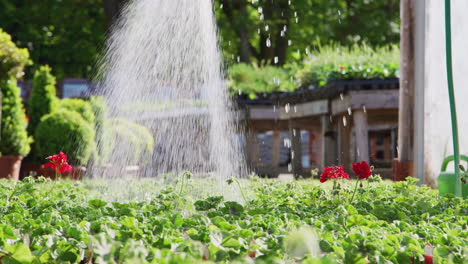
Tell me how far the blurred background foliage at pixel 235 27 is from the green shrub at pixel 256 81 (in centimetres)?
415

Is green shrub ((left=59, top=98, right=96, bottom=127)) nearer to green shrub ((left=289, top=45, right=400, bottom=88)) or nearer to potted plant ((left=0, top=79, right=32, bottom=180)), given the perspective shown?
potted plant ((left=0, top=79, right=32, bottom=180))

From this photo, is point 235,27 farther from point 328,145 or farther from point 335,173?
point 335,173

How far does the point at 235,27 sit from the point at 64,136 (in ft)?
29.8

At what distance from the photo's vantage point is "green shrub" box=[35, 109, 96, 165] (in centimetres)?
700

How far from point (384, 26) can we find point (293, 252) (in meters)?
14.0

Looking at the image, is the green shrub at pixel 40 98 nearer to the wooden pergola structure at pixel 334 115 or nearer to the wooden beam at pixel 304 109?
the wooden pergola structure at pixel 334 115

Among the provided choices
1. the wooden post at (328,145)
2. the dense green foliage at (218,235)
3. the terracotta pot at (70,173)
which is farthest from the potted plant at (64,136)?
the dense green foliage at (218,235)

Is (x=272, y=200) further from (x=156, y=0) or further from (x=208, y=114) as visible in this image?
(x=208, y=114)

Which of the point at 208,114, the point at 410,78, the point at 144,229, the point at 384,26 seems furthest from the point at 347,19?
the point at 144,229

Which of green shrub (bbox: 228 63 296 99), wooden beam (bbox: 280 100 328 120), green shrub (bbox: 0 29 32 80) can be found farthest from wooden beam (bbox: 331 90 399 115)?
green shrub (bbox: 0 29 32 80)

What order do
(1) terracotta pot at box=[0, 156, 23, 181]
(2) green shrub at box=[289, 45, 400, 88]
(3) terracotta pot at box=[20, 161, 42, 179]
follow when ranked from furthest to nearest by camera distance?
(3) terracotta pot at box=[20, 161, 42, 179] < (1) terracotta pot at box=[0, 156, 23, 181] < (2) green shrub at box=[289, 45, 400, 88]

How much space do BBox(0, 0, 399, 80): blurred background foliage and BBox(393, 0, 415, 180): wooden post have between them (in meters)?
9.21

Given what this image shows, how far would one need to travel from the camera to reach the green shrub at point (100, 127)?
25.8ft

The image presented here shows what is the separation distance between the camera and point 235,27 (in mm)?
15367
